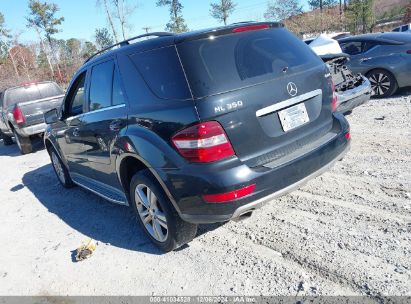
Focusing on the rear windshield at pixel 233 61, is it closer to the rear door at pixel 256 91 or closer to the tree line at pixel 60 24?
the rear door at pixel 256 91

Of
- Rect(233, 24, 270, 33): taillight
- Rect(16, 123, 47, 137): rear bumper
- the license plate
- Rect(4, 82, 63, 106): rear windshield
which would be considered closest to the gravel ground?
the license plate

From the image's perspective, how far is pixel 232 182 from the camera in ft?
8.88

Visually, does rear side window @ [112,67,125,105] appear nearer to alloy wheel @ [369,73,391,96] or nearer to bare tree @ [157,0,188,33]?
alloy wheel @ [369,73,391,96]

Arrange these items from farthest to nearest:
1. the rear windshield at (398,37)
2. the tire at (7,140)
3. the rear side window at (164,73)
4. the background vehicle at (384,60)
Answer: the tire at (7,140), the rear windshield at (398,37), the background vehicle at (384,60), the rear side window at (164,73)

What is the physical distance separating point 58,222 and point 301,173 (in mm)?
3256

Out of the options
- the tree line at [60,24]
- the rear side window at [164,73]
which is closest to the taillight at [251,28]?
the rear side window at [164,73]

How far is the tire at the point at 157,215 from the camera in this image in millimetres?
3166

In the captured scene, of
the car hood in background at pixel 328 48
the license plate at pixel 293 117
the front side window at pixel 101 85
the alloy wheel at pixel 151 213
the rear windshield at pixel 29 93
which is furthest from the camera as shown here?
the rear windshield at pixel 29 93

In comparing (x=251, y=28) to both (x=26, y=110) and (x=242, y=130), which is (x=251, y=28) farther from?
(x=26, y=110)

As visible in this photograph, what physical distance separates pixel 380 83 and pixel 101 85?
6.55m

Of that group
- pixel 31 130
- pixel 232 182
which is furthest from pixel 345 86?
pixel 31 130

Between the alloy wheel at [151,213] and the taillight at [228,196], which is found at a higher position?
the taillight at [228,196]

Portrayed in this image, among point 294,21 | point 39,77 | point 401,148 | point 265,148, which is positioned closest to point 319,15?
point 294,21

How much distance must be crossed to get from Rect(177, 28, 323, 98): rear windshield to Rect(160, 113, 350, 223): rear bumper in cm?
59
